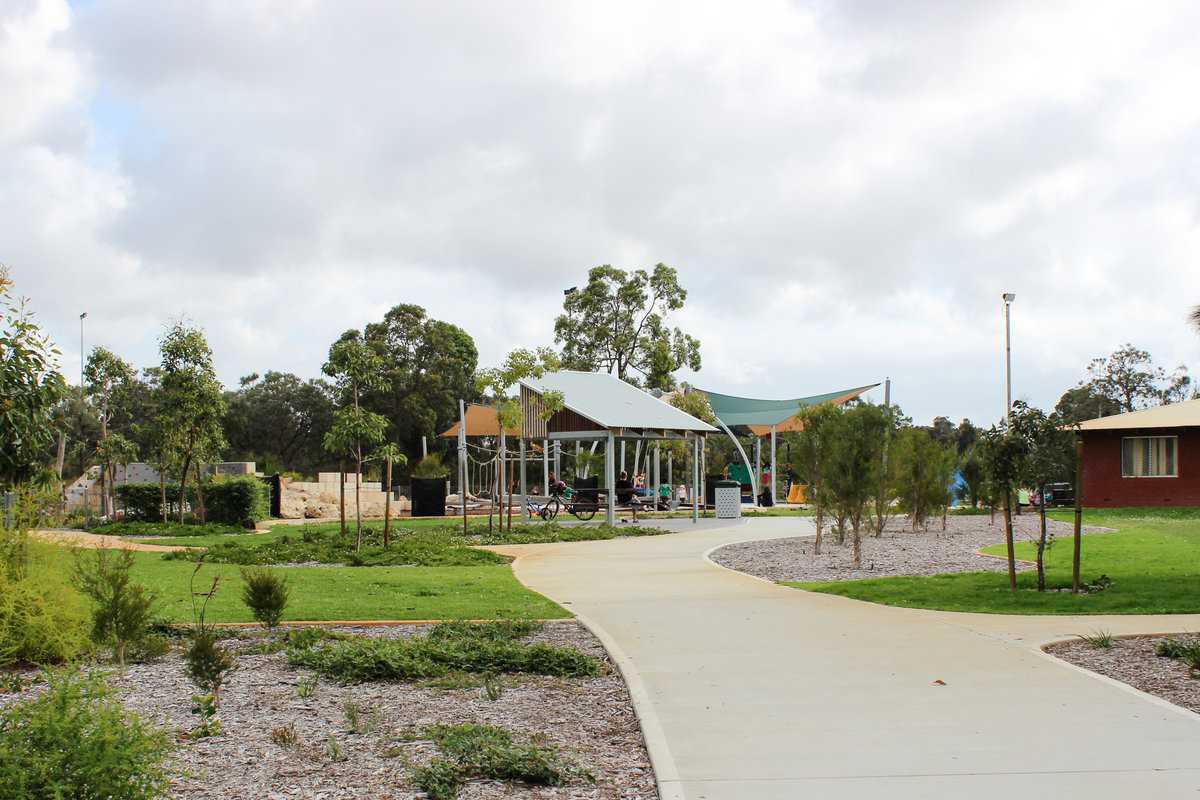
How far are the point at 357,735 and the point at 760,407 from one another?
44.8 meters

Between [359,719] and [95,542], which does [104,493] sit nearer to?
[95,542]

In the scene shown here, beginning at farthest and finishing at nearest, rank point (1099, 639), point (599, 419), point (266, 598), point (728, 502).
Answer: point (728, 502) → point (599, 419) → point (266, 598) → point (1099, 639)

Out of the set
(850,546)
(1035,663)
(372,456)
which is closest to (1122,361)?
(850,546)

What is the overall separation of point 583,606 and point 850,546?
998 cm

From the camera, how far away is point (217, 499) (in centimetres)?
2633

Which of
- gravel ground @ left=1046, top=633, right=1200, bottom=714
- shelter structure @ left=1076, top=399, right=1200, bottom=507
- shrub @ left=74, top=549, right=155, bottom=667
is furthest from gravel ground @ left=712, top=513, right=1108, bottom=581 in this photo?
shelter structure @ left=1076, top=399, right=1200, bottom=507

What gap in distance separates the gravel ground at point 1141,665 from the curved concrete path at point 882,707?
0.24m

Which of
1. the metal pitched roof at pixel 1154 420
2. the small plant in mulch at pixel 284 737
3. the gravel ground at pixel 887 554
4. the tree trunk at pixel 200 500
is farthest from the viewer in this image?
the metal pitched roof at pixel 1154 420

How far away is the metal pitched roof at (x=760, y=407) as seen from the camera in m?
44.8

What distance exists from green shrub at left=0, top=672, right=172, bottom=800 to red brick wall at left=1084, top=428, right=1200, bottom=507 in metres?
34.5

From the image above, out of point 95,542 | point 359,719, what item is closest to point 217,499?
point 95,542

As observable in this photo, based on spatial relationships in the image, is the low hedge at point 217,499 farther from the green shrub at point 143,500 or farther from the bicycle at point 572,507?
the bicycle at point 572,507

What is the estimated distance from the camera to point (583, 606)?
36.6 feet

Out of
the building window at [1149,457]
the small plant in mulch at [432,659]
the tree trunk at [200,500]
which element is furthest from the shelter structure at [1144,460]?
the small plant in mulch at [432,659]
